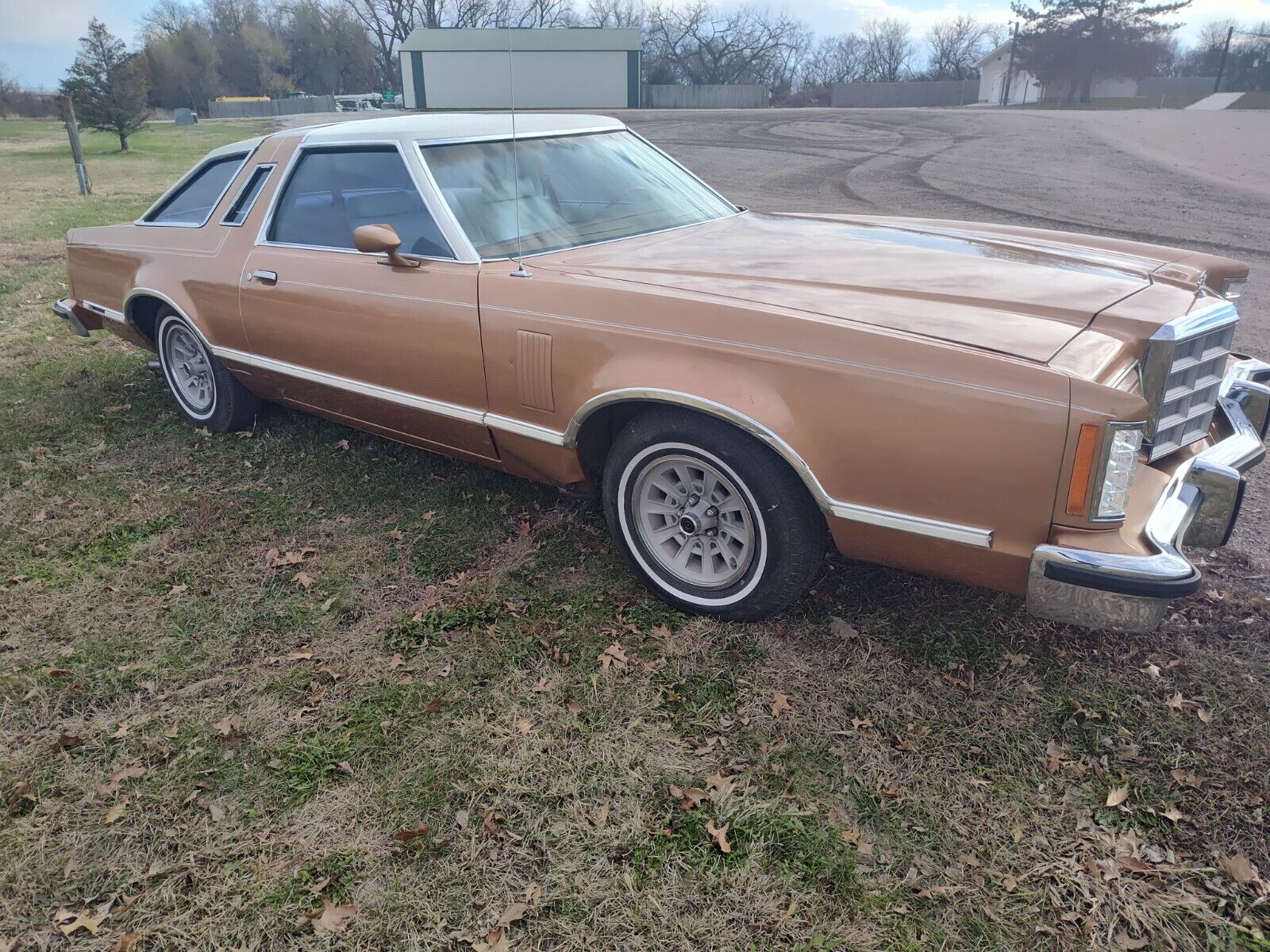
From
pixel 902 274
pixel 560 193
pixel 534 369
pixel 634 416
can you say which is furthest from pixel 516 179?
pixel 902 274

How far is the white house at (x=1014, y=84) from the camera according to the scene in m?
52.9

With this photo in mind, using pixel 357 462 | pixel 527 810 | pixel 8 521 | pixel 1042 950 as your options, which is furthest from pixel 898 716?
pixel 8 521

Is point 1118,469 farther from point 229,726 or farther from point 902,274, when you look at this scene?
point 229,726

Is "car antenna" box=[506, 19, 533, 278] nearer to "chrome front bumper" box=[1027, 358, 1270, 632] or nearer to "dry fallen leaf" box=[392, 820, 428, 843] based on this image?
"dry fallen leaf" box=[392, 820, 428, 843]

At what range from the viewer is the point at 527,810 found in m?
2.46

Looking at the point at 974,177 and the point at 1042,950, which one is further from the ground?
the point at 974,177

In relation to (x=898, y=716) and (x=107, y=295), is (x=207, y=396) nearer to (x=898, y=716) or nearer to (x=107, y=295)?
(x=107, y=295)

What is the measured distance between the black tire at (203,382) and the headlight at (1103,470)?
4.15m

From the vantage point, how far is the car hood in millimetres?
2666

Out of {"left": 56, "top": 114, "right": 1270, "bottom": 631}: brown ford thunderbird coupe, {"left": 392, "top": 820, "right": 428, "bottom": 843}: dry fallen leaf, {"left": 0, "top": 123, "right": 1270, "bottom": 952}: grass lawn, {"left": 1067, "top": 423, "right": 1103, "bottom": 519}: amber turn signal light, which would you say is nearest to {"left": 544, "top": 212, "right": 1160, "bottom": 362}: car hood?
{"left": 56, "top": 114, "right": 1270, "bottom": 631}: brown ford thunderbird coupe

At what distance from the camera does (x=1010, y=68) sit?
53.1 m

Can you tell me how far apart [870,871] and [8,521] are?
405 centimetres

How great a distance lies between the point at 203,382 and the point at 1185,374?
15.6 ft

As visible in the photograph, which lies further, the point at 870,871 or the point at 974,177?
the point at 974,177
